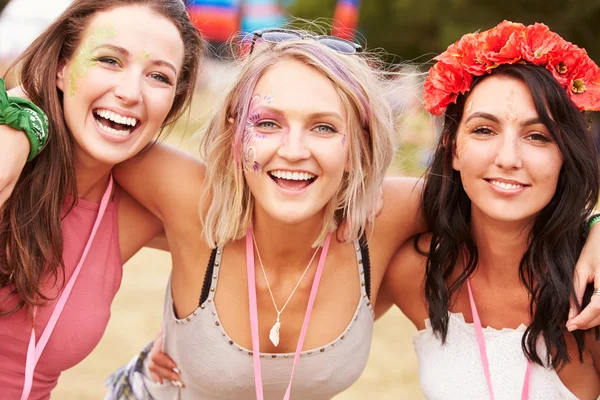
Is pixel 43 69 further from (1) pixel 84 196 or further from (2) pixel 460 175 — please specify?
(2) pixel 460 175

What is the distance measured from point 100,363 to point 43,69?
140 inches

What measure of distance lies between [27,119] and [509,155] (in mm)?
1880

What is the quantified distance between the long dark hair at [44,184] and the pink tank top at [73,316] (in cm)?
8

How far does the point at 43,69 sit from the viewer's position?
3.04 meters

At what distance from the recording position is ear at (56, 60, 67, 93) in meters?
3.08

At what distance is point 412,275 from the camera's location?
11.2 ft

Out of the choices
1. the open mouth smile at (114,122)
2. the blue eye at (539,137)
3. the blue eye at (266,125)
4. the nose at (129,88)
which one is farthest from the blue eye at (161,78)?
the blue eye at (539,137)

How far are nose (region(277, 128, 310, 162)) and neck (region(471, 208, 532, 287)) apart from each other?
90cm

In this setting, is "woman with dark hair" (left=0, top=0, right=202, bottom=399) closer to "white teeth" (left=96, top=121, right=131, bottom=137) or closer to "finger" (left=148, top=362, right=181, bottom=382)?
"white teeth" (left=96, top=121, right=131, bottom=137)

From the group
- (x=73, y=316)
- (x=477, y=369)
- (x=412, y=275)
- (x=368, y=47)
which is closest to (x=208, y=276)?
(x=73, y=316)

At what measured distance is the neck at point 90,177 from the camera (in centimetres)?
312

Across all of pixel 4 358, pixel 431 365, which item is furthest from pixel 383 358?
pixel 4 358

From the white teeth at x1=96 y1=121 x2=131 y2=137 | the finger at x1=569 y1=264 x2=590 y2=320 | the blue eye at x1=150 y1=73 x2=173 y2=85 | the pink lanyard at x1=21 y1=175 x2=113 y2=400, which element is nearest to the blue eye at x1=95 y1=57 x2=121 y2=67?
the blue eye at x1=150 y1=73 x2=173 y2=85

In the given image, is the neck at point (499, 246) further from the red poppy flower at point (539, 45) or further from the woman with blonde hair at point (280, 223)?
the red poppy flower at point (539, 45)
